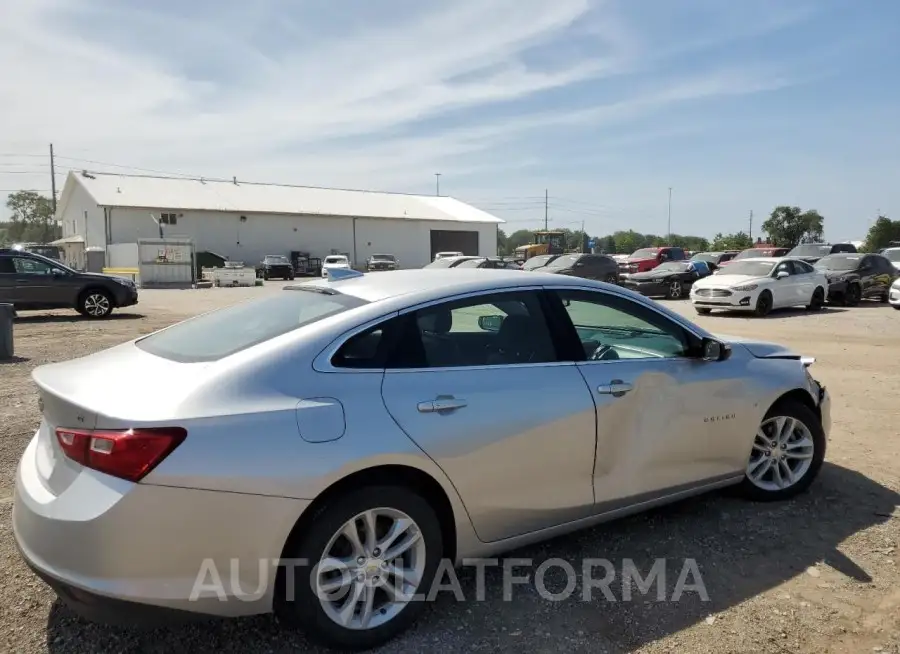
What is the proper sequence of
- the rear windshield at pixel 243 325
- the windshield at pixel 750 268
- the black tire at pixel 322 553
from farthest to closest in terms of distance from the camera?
the windshield at pixel 750 268, the rear windshield at pixel 243 325, the black tire at pixel 322 553

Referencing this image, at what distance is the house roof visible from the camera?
159 feet

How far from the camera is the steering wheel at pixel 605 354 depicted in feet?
11.6

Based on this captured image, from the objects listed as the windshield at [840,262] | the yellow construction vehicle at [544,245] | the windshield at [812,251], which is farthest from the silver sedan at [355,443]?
the yellow construction vehicle at [544,245]

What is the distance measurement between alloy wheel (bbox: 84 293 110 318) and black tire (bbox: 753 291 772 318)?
16324mm

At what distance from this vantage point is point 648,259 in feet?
99.3

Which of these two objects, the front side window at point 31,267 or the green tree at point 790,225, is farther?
the green tree at point 790,225

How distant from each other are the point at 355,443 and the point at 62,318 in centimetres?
1667

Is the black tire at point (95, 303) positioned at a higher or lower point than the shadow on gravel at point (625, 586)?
higher

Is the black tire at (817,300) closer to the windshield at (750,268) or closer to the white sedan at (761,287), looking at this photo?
the white sedan at (761,287)

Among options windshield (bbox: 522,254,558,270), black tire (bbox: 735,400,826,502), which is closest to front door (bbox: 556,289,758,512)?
black tire (bbox: 735,400,826,502)

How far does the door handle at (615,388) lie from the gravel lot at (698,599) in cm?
93

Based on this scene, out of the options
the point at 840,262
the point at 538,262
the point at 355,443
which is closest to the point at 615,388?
the point at 355,443

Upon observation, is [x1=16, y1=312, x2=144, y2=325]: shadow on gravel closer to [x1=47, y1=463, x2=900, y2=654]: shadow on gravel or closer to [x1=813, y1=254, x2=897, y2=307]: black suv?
[x1=47, y1=463, x2=900, y2=654]: shadow on gravel

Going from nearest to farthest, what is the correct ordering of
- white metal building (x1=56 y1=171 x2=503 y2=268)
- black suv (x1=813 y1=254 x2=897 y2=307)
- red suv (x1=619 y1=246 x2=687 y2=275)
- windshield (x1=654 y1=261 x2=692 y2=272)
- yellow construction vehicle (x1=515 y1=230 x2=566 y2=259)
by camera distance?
black suv (x1=813 y1=254 x2=897 y2=307) → windshield (x1=654 y1=261 x2=692 y2=272) → red suv (x1=619 y1=246 x2=687 y2=275) → white metal building (x1=56 y1=171 x2=503 y2=268) → yellow construction vehicle (x1=515 y1=230 x2=566 y2=259)
